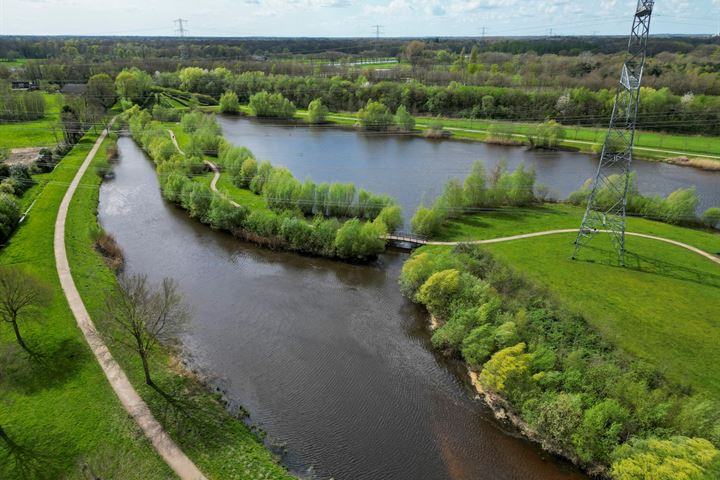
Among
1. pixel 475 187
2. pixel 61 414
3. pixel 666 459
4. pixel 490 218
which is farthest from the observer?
pixel 475 187

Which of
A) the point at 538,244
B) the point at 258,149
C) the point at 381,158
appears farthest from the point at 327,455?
the point at 258,149

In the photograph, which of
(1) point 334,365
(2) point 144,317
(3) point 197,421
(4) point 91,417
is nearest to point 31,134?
(2) point 144,317

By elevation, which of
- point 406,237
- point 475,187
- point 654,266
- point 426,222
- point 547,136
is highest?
point 547,136

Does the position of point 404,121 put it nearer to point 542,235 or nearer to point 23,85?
point 542,235

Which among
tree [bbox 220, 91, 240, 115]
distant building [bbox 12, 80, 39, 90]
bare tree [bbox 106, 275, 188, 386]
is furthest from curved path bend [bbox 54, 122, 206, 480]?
distant building [bbox 12, 80, 39, 90]

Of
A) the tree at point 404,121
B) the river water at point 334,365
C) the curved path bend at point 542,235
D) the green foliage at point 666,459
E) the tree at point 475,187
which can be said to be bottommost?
the river water at point 334,365

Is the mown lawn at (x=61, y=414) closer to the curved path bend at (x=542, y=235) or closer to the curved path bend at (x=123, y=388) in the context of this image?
the curved path bend at (x=123, y=388)

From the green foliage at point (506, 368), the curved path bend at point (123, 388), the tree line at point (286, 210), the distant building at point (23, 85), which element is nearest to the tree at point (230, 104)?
the tree line at point (286, 210)
